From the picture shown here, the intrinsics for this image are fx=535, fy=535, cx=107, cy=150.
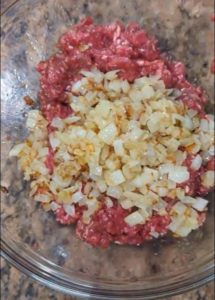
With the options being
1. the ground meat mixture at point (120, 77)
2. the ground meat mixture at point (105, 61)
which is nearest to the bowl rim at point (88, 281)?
the ground meat mixture at point (120, 77)

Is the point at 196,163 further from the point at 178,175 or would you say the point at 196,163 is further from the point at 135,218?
the point at 135,218

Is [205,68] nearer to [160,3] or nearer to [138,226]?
[160,3]

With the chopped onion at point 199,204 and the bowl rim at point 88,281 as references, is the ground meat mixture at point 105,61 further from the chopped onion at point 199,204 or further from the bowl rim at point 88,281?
the bowl rim at point 88,281

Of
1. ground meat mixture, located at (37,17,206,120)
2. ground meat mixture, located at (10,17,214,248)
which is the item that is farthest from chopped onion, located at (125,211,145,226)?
ground meat mixture, located at (37,17,206,120)

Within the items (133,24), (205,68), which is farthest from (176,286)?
(133,24)

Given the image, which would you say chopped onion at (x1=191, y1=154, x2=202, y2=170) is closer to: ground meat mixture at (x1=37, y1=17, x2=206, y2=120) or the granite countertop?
ground meat mixture at (x1=37, y1=17, x2=206, y2=120)

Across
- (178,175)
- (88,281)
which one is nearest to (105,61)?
(178,175)
